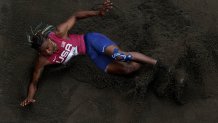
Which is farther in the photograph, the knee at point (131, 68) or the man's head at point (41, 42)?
the knee at point (131, 68)

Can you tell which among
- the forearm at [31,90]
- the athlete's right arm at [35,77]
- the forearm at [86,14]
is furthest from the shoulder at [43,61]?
the forearm at [86,14]

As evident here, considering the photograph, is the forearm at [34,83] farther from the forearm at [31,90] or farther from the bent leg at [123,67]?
the bent leg at [123,67]

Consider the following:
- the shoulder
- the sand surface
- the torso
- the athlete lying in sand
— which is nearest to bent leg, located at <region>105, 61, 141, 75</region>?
the athlete lying in sand

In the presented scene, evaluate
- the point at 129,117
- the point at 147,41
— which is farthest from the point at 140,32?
the point at 129,117

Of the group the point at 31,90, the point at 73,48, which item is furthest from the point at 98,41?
the point at 31,90

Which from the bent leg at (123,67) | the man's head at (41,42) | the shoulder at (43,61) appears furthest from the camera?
the shoulder at (43,61)

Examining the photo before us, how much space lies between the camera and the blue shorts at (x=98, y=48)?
17.7 feet

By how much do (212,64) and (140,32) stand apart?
0.97 metres

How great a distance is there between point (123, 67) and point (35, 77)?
1.01m

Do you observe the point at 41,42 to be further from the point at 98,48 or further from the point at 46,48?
the point at 98,48

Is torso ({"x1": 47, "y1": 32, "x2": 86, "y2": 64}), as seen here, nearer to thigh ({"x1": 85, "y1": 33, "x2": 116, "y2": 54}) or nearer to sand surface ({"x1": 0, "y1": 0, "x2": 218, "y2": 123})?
thigh ({"x1": 85, "y1": 33, "x2": 116, "y2": 54})

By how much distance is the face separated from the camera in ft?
17.2

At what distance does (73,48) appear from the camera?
5.50 m

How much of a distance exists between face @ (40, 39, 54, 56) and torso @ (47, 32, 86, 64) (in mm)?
93
